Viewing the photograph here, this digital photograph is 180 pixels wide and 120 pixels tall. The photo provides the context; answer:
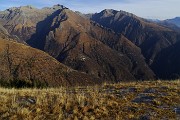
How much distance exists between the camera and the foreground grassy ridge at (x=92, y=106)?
50.8 feet

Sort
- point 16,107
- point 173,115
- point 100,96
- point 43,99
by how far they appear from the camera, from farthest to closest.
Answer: point 100,96, point 43,99, point 16,107, point 173,115

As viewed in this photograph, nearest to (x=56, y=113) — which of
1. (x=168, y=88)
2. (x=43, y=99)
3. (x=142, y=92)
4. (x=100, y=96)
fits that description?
(x=43, y=99)

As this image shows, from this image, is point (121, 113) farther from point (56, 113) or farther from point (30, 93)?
point (30, 93)

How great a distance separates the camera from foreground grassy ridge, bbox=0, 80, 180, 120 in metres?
15.5

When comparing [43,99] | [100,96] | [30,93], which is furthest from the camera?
[30,93]

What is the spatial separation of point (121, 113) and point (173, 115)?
7.25ft

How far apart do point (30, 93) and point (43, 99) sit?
2695mm

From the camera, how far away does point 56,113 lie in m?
15.9

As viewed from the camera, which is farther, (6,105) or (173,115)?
(6,105)

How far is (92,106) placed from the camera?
1656 centimetres

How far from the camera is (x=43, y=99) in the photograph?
17672 mm

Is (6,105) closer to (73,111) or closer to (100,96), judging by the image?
(73,111)

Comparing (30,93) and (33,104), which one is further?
(30,93)

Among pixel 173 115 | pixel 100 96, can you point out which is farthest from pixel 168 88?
pixel 173 115
